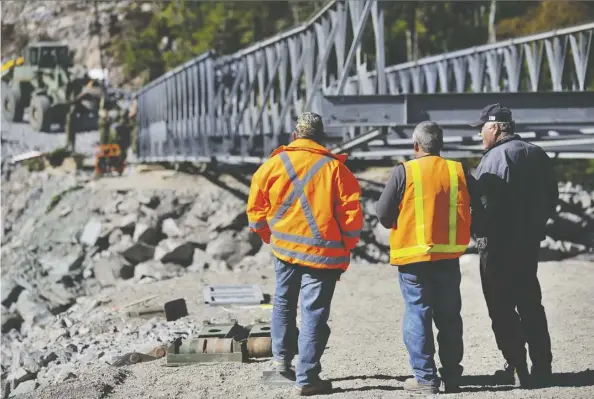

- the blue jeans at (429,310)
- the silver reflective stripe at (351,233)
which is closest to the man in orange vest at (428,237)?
the blue jeans at (429,310)

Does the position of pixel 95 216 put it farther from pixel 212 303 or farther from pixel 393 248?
pixel 393 248

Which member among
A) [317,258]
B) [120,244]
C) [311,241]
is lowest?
[120,244]

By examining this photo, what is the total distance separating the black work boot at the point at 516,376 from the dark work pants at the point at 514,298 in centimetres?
5

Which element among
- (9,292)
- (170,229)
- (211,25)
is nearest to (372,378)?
(9,292)

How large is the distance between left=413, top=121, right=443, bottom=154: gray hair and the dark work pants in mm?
784

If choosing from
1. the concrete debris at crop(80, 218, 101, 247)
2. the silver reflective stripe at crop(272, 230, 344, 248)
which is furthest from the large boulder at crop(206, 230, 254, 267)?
the silver reflective stripe at crop(272, 230, 344, 248)

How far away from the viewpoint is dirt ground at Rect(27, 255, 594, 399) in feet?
21.6

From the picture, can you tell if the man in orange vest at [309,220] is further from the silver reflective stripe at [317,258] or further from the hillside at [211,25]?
the hillside at [211,25]

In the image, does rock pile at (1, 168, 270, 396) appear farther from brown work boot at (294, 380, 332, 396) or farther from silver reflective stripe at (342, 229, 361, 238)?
silver reflective stripe at (342, 229, 361, 238)

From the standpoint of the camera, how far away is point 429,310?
19.8ft

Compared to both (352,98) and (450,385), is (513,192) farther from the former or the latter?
(352,98)

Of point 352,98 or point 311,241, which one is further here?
point 352,98

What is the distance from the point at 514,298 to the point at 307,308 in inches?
52.7

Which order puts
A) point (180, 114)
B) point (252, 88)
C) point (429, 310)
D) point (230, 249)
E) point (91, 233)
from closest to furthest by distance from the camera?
point (429, 310)
point (230, 249)
point (252, 88)
point (91, 233)
point (180, 114)
